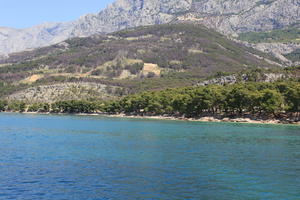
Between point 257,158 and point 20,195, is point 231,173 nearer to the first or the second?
point 257,158

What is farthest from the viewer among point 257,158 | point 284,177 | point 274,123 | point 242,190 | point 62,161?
point 274,123

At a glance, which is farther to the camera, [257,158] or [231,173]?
[257,158]

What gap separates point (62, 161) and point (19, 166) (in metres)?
8.09

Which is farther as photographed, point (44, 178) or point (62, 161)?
point (62, 161)

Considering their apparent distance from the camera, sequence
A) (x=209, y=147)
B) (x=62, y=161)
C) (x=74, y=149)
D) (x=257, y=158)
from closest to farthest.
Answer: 1. (x=62, y=161)
2. (x=257, y=158)
3. (x=74, y=149)
4. (x=209, y=147)

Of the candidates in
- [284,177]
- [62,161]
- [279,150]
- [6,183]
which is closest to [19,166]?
[62,161]

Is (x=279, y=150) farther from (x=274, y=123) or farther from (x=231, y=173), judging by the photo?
(x=274, y=123)

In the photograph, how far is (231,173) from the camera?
61.9 metres

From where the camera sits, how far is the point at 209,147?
95.2 meters

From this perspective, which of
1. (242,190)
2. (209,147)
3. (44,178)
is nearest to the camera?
(242,190)

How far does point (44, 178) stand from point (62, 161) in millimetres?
14767

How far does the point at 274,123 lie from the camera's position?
638 feet

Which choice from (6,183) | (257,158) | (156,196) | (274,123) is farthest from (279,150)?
(274,123)

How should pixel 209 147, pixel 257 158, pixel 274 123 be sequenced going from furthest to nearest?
pixel 274 123
pixel 209 147
pixel 257 158
